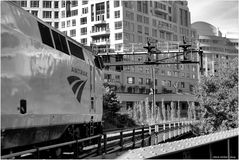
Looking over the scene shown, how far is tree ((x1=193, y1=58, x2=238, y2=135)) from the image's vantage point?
2561 centimetres

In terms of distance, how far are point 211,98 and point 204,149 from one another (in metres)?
22.7

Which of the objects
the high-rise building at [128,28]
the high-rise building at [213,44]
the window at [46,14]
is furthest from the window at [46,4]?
the high-rise building at [213,44]

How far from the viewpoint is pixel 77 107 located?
41.4 feet

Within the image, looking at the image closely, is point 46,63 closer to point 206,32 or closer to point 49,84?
point 49,84

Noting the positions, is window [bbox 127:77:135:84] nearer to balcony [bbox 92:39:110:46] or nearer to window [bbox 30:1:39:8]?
balcony [bbox 92:39:110:46]

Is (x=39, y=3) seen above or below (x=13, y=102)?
above

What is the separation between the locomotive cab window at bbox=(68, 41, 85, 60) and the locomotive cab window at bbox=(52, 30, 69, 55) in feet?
2.08

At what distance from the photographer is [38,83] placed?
9.23m

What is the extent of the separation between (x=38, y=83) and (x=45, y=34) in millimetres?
1830

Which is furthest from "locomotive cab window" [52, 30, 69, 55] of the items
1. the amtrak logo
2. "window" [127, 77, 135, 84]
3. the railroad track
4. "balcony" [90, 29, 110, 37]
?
"balcony" [90, 29, 110, 37]

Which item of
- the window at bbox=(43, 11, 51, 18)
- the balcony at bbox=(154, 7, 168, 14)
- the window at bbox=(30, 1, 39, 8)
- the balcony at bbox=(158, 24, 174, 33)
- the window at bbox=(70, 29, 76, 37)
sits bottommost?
the window at bbox=(70, 29, 76, 37)

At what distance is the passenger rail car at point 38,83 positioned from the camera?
25.8ft

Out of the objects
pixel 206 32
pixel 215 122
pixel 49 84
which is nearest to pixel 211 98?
pixel 215 122

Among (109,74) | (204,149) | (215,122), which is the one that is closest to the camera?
(204,149)
